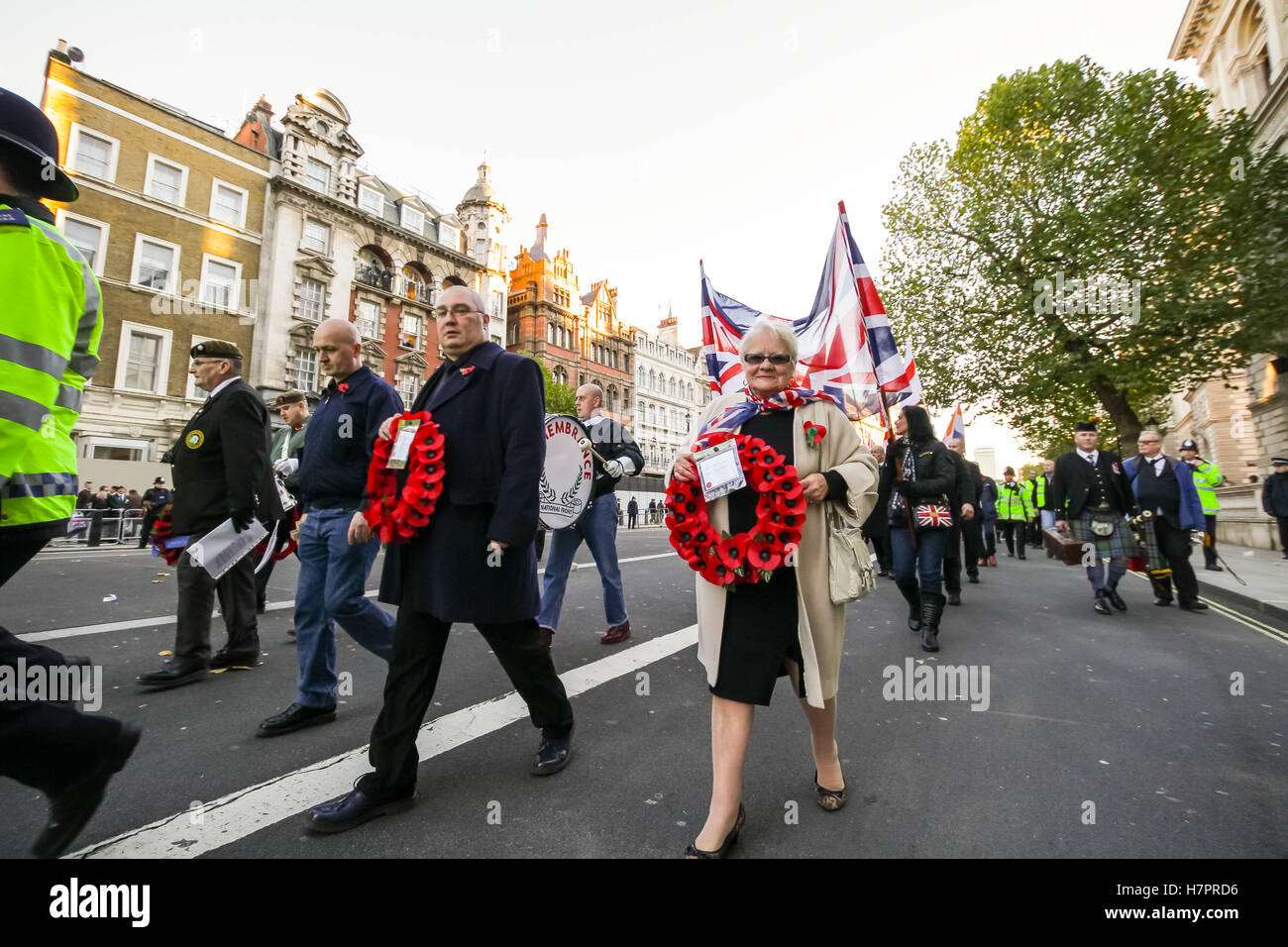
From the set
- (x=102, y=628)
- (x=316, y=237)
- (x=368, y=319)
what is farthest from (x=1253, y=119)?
(x=316, y=237)

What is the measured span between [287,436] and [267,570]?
1.50 m

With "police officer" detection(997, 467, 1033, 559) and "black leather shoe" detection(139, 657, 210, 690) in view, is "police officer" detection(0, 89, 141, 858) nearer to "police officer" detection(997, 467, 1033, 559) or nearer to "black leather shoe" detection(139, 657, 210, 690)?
"black leather shoe" detection(139, 657, 210, 690)

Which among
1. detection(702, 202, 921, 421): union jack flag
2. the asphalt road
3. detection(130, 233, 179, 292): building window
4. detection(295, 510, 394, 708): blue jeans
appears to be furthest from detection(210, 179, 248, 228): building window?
detection(295, 510, 394, 708): blue jeans

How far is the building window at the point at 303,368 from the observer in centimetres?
2883

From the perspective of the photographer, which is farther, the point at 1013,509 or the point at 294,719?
the point at 1013,509

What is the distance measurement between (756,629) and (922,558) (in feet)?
13.4

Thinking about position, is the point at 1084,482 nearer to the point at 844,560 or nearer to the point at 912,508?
the point at 912,508

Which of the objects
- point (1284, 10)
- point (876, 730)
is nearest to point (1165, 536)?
point (876, 730)

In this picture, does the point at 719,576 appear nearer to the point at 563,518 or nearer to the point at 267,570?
the point at 563,518

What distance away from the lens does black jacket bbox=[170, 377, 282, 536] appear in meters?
3.76

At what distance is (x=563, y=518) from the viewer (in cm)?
486

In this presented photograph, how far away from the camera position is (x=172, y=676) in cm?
399

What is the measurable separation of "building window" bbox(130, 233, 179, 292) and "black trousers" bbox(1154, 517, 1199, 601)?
3252 cm
